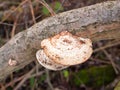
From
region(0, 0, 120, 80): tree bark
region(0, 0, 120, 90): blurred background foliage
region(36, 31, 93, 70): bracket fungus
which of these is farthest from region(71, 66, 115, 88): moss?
region(36, 31, 93, 70): bracket fungus

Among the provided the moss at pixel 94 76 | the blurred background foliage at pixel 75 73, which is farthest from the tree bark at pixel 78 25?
the moss at pixel 94 76

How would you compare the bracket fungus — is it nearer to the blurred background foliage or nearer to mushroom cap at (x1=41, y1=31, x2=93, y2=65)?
mushroom cap at (x1=41, y1=31, x2=93, y2=65)

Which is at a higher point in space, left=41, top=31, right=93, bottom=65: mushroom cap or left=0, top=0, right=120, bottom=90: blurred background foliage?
left=41, top=31, right=93, bottom=65: mushroom cap

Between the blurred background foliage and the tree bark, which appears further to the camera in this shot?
the blurred background foliage

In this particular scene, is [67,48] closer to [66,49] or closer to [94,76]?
[66,49]

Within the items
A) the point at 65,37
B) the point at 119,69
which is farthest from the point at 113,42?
the point at 65,37

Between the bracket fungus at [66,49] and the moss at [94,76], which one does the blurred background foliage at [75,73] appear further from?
the bracket fungus at [66,49]

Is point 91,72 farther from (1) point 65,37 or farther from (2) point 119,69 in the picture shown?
(1) point 65,37
